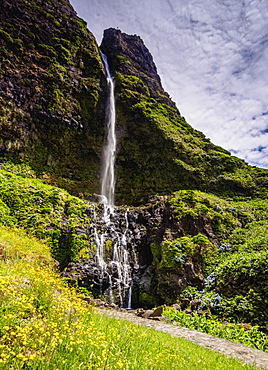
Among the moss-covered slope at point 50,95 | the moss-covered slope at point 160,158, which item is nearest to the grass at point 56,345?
the moss-covered slope at point 50,95

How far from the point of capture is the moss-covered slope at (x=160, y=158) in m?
29.8

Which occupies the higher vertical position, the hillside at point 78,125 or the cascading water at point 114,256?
the hillside at point 78,125

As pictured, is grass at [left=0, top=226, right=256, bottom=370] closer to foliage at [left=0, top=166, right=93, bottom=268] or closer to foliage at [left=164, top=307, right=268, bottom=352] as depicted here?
foliage at [left=164, top=307, right=268, bottom=352]

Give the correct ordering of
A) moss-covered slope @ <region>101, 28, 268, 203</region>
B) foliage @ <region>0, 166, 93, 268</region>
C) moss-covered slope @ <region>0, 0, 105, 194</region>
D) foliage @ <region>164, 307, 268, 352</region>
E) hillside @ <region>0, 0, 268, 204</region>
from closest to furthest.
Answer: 1. foliage @ <region>164, 307, 268, 352</region>
2. foliage @ <region>0, 166, 93, 268</region>
3. moss-covered slope @ <region>0, 0, 105, 194</region>
4. hillside @ <region>0, 0, 268, 204</region>
5. moss-covered slope @ <region>101, 28, 268, 203</region>

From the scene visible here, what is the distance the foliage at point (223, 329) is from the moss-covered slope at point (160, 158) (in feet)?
62.1

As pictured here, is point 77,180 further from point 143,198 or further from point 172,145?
point 172,145

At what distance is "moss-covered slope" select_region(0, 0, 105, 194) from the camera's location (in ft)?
79.6

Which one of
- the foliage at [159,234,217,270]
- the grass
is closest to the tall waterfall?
the foliage at [159,234,217,270]

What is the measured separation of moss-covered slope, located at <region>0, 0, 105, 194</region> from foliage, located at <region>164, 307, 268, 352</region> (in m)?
19.3

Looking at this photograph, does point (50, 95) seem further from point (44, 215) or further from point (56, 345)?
point (56, 345)

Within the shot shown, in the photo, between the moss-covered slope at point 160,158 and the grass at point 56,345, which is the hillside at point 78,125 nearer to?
the moss-covered slope at point 160,158

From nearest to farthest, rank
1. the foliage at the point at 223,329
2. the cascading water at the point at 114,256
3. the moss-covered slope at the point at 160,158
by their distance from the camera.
Answer: the foliage at the point at 223,329 → the cascading water at the point at 114,256 → the moss-covered slope at the point at 160,158

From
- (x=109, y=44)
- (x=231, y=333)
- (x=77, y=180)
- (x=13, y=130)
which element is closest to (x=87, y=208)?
(x=77, y=180)

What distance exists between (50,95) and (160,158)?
1738cm
